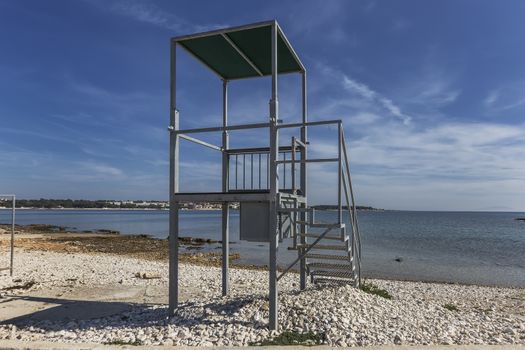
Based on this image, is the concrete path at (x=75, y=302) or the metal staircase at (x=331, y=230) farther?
the concrete path at (x=75, y=302)

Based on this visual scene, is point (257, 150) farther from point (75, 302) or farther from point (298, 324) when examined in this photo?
point (75, 302)

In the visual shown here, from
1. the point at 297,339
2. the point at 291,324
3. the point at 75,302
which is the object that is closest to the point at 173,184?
the point at 291,324

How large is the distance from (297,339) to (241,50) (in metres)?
5.98

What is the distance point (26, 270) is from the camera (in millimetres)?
14219

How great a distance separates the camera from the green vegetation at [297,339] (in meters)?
6.23

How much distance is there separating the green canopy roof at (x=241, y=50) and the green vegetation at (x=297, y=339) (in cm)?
541

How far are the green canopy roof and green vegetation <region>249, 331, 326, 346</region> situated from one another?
5.41 meters

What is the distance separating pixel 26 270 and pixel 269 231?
37.0 ft

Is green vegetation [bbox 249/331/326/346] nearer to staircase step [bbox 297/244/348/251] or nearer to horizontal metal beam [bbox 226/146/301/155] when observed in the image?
staircase step [bbox 297/244/348/251]

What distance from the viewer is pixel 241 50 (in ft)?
28.9

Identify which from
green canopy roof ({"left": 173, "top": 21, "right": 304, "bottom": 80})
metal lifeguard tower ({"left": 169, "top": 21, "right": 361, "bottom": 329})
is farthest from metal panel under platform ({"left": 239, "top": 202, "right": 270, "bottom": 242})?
green canopy roof ({"left": 173, "top": 21, "right": 304, "bottom": 80})

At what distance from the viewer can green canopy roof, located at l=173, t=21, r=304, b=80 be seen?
7871 mm

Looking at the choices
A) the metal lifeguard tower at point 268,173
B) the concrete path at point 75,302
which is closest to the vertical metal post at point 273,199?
the metal lifeguard tower at point 268,173

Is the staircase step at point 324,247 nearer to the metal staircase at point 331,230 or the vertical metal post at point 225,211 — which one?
the metal staircase at point 331,230
